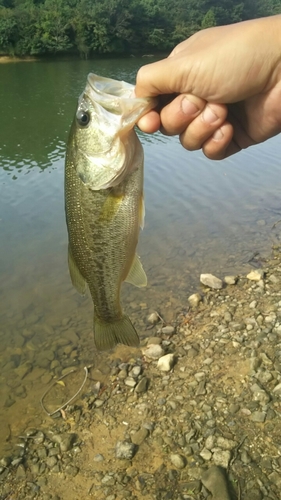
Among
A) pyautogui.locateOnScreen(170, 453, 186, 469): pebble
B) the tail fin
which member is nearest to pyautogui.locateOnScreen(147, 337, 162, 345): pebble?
pyautogui.locateOnScreen(170, 453, 186, 469): pebble

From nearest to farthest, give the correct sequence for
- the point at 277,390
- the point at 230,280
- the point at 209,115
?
the point at 209,115, the point at 277,390, the point at 230,280

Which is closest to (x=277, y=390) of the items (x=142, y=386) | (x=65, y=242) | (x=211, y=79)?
(x=142, y=386)

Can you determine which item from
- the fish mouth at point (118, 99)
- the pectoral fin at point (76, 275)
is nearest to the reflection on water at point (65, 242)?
the pectoral fin at point (76, 275)

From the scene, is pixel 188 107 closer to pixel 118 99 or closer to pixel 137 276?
pixel 118 99

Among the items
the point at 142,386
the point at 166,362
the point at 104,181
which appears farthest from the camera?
the point at 166,362

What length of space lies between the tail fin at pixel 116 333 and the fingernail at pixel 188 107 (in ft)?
4.69

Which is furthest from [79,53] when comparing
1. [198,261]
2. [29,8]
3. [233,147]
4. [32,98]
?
[233,147]

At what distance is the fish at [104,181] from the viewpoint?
7.33 ft

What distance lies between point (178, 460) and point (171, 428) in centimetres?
40

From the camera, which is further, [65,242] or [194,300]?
[65,242]

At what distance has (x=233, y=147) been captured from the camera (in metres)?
3.21

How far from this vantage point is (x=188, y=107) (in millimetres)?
2371

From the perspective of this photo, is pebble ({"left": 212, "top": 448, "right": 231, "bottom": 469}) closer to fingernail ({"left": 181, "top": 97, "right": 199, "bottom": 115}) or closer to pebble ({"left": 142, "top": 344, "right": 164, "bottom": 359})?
pebble ({"left": 142, "top": 344, "right": 164, "bottom": 359})

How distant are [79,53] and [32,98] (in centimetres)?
3254
